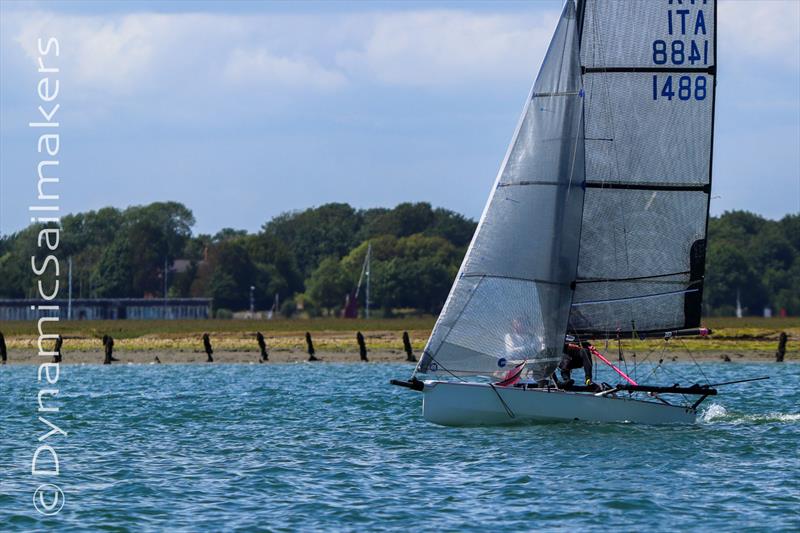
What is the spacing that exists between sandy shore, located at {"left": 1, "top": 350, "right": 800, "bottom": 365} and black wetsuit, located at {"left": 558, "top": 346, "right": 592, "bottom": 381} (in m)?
31.1

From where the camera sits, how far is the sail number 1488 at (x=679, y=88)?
3000 centimetres

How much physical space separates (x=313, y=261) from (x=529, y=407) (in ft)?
529

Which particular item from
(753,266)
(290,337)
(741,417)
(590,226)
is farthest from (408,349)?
(753,266)

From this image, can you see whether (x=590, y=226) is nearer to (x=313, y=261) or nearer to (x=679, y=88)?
(x=679, y=88)

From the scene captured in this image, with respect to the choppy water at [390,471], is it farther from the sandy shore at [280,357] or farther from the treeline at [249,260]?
the treeline at [249,260]

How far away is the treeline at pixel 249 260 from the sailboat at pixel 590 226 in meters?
114

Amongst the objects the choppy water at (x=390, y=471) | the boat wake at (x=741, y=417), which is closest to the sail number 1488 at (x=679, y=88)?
the choppy water at (x=390, y=471)

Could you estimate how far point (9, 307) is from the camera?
5458 inches

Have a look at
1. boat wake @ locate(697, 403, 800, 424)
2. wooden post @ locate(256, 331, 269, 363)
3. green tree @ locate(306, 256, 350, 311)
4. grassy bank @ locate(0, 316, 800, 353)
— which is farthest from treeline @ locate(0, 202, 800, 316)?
boat wake @ locate(697, 403, 800, 424)

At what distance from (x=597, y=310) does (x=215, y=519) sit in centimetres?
1158

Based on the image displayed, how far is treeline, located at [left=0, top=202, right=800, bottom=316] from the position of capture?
488 ft

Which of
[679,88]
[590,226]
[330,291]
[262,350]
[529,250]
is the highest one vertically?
[679,88]

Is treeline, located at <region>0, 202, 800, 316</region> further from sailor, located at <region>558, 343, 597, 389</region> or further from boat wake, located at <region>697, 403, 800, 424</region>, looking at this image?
sailor, located at <region>558, 343, 597, 389</region>

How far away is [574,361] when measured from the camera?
98.2 ft
